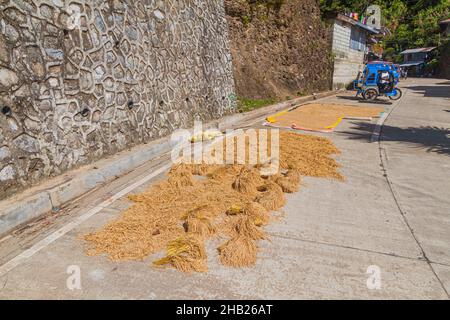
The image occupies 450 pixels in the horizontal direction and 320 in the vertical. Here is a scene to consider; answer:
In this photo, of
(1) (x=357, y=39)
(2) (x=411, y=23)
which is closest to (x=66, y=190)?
(1) (x=357, y=39)

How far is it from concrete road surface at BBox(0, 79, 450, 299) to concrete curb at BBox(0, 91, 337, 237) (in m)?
0.18

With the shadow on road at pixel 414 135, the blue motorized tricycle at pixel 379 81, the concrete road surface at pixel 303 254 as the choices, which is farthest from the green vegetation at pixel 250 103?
the concrete road surface at pixel 303 254

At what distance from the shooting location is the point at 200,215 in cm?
450

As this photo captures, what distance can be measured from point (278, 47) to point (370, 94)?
20.7ft

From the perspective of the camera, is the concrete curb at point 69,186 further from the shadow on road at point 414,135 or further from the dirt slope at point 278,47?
the dirt slope at point 278,47

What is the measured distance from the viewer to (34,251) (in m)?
3.77

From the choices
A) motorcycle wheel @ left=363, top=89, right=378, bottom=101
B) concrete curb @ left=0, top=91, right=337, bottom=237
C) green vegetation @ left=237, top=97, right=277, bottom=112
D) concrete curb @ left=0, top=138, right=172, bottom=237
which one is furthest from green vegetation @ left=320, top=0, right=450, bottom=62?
concrete curb @ left=0, top=138, right=172, bottom=237

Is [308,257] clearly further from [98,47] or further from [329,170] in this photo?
[98,47]

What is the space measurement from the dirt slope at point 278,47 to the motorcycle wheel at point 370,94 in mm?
3918

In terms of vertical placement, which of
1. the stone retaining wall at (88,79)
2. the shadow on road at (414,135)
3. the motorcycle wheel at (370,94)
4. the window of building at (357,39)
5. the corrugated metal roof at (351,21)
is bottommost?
the shadow on road at (414,135)

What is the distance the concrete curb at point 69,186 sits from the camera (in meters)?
4.27

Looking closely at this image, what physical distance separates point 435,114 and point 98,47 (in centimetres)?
1542
